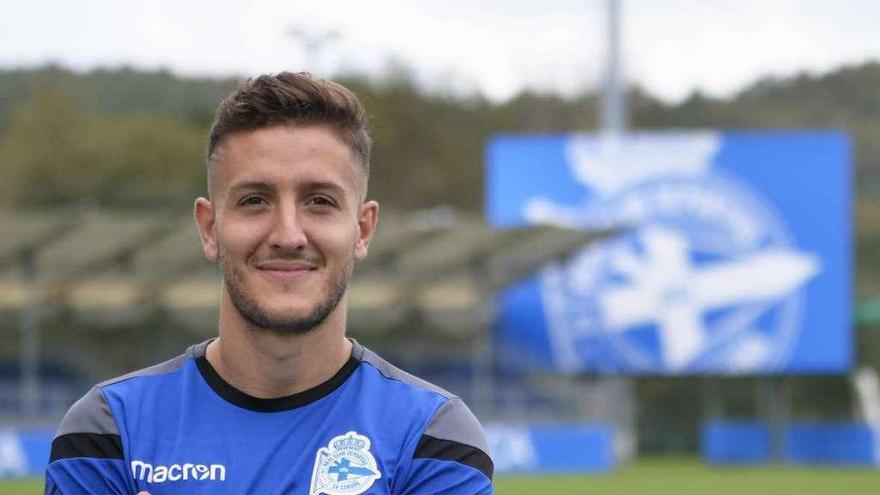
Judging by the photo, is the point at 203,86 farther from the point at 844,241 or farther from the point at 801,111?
the point at 844,241

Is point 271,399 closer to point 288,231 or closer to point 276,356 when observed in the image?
point 276,356

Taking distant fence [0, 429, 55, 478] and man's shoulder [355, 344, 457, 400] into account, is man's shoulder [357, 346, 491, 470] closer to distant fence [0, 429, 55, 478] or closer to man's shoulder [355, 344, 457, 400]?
man's shoulder [355, 344, 457, 400]

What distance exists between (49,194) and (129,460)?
209 ft

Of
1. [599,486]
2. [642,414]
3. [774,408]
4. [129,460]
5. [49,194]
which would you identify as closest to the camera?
[129,460]

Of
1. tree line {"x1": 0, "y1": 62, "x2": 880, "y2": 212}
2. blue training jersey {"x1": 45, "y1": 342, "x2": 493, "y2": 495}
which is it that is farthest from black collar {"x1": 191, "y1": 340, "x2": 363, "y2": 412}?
tree line {"x1": 0, "y1": 62, "x2": 880, "y2": 212}

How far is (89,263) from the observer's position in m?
37.2

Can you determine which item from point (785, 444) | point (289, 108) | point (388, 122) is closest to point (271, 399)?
point (289, 108)

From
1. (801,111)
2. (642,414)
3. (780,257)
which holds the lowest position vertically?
(642,414)

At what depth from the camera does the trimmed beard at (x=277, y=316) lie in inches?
126

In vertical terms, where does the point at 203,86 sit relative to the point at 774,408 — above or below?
above

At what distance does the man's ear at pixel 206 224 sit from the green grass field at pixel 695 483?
21.9 meters

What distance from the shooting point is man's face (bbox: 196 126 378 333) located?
3.17 metres

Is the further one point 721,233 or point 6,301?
point 721,233

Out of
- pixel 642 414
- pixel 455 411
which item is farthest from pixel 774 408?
pixel 455 411
